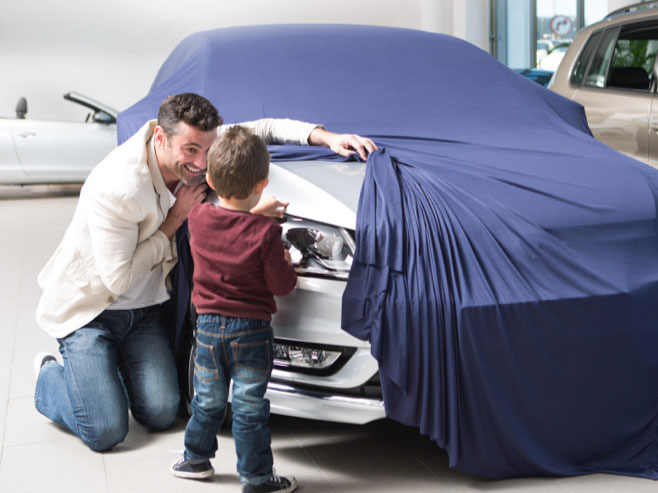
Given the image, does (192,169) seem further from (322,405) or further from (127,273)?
(322,405)

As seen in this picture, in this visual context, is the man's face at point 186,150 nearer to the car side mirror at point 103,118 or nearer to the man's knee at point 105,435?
the man's knee at point 105,435

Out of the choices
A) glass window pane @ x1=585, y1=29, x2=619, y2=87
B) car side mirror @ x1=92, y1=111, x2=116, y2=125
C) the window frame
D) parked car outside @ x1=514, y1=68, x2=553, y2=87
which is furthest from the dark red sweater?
car side mirror @ x1=92, y1=111, x2=116, y2=125

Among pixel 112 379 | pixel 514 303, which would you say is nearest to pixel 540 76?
pixel 514 303

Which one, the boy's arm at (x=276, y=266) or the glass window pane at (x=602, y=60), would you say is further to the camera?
the glass window pane at (x=602, y=60)

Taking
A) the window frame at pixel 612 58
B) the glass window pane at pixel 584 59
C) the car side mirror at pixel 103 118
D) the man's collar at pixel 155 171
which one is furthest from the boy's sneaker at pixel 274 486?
the car side mirror at pixel 103 118

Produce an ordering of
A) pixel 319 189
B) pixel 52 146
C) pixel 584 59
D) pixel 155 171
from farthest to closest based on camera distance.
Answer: pixel 52 146 < pixel 584 59 < pixel 155 171 < pixel 319 189

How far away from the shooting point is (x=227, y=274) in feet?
7.52

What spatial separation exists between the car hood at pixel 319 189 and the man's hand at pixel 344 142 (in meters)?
0.11

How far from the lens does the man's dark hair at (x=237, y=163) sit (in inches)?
87.5

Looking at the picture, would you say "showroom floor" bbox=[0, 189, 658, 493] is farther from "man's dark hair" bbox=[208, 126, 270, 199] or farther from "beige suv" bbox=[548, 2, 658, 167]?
"beige suv" bbox=[548, 2, 658, 167]

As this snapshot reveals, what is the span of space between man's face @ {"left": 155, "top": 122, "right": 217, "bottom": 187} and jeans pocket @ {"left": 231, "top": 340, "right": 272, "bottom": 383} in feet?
2.06

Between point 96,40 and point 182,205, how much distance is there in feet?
36.9

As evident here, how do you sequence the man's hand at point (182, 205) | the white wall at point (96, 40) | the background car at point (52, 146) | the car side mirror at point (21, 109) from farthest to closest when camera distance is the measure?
the white wall at point (96, 40) < the car side mirror at point (21, 109) < the background car at point (52, 146) < the man's hand at point (182, 205)

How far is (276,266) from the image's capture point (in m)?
2.24
